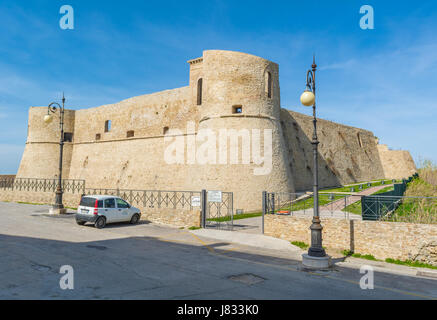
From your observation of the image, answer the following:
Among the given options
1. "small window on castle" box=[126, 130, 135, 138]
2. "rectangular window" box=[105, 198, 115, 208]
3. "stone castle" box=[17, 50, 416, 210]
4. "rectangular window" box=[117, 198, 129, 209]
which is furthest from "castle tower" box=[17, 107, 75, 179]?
"rectangular window" box=[105, 198, 115, 208]

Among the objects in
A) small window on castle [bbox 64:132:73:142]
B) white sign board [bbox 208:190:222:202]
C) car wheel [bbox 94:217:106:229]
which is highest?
small window on castle [bbox 64:132:73:142]

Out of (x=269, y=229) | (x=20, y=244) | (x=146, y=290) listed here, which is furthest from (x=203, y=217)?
(x=146, y=290)

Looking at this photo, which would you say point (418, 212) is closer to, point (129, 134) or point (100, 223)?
point (100, 223)

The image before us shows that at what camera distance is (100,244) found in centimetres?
1106

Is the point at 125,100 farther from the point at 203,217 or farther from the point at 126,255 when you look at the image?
the point at 126,255

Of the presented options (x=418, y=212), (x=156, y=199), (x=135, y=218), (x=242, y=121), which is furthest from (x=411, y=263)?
(x=156, y=199)

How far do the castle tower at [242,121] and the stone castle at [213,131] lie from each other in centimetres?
7

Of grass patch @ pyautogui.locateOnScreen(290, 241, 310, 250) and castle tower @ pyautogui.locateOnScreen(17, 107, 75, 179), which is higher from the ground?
castle tower @ pyautogui.locateOnScreen(17, 107, 75, 179)

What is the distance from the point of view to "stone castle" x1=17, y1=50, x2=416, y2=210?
22.5 metres

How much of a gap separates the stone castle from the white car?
773 cm

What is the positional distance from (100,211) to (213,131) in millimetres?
10762

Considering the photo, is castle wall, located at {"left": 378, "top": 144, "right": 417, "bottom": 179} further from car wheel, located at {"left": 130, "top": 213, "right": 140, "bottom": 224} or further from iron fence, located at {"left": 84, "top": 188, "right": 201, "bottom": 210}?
car wheel, located at {"left": 130, "top": 213, "right": 140, "bottom": 224}

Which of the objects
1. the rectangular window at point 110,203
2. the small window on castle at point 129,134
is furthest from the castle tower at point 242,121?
the small window on castle at point 129,134
